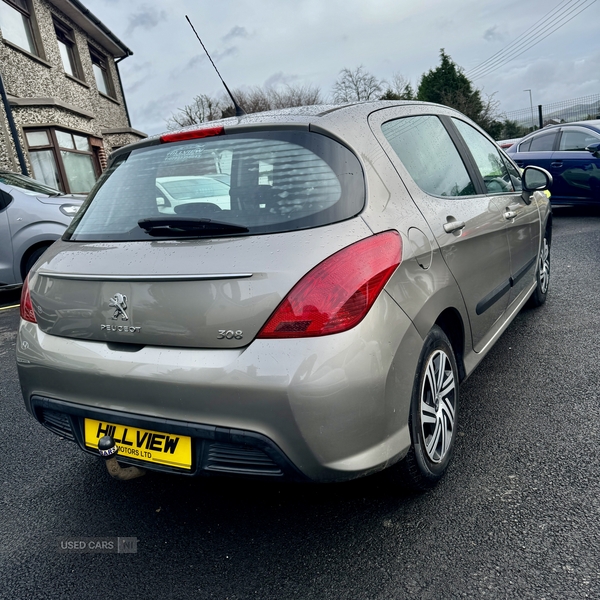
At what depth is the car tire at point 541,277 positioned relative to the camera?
433cm

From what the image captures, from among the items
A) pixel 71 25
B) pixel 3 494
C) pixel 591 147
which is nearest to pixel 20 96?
pixel 71 25

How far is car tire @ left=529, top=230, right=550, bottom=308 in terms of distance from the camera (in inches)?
170

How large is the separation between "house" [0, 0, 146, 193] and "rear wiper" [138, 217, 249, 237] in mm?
10416

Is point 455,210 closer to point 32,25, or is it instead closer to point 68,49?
point 32,25

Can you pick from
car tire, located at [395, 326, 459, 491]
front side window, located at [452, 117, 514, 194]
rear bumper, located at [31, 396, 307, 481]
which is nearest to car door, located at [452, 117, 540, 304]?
front side window, located at [452, 117, 514, 194]

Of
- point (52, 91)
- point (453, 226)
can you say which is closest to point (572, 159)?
point (453, 226)

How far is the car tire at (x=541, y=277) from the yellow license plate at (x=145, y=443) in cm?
324

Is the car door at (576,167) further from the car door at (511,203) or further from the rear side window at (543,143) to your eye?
the car door at (511,203)

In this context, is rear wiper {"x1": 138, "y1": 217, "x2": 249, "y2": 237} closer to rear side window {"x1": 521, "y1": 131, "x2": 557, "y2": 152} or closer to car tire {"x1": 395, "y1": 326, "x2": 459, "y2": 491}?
car tire {"x1": 395, "y1": 326, "x2": 459, "y2": 491}

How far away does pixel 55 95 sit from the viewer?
1559 cm

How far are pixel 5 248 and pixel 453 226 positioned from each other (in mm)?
6257

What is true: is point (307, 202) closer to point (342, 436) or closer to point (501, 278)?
point (342, 436)

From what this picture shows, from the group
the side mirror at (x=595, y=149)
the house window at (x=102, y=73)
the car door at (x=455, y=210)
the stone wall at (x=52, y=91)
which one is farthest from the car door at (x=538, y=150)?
the house window at (x=102, y=73)

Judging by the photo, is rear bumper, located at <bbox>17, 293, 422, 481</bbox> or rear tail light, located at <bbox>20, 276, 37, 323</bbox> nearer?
rear bumper, located at <bbox>17, 293, 422, 481</bbox>
